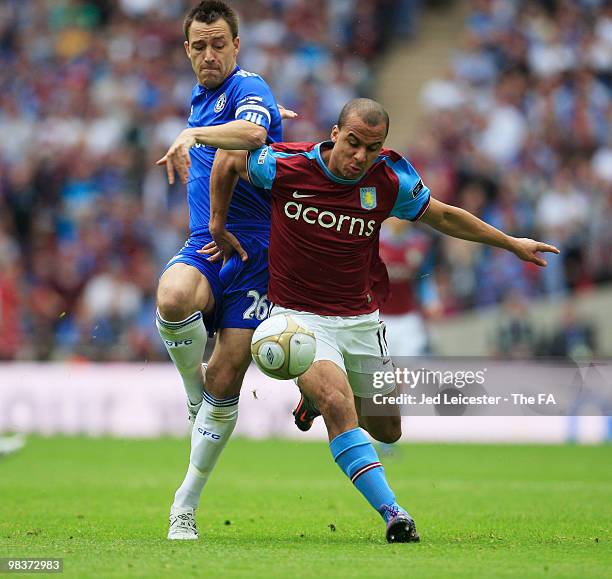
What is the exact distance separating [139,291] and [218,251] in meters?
11.5

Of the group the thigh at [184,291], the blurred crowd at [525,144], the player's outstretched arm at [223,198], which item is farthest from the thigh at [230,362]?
the blurred crowd at [525,144]

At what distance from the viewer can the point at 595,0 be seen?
22781mm

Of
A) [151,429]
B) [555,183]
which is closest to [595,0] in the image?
[555,183]

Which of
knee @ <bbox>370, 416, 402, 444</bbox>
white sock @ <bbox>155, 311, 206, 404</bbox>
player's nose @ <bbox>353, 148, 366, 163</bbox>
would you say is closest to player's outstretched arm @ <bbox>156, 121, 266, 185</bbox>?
player's nose @ <bbox>353, 148, 366, 163</bbox>

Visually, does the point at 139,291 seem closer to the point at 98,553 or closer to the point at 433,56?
the point at 433,56

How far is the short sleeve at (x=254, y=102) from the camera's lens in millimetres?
7598

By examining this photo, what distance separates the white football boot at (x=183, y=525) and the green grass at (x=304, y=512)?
0.33 feet

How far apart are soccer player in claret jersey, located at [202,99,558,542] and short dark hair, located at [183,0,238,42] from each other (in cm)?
95

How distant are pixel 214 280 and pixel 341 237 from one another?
0.92 m

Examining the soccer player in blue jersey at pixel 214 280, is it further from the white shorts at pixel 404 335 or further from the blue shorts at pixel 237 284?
the white shorts at pixel 404 335

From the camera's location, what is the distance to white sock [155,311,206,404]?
7.73 meters

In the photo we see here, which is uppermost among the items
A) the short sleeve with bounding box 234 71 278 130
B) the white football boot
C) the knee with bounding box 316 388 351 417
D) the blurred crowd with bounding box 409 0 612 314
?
the blurred crowd with bounding box 409 0 612 314

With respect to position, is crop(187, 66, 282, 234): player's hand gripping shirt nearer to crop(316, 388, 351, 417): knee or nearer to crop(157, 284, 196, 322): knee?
crop(157, 284, 196, 322): knee

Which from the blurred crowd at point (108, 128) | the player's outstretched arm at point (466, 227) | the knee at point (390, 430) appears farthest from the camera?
the blurred crowd at point (108, 128)
